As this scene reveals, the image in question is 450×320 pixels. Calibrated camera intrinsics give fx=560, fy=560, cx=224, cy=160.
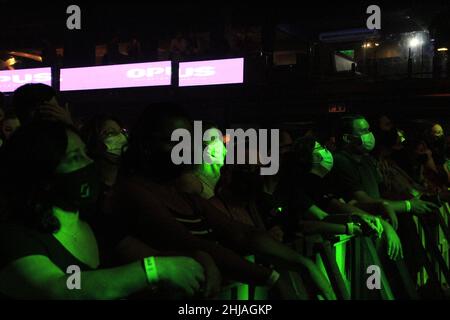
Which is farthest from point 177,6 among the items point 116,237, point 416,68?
point 116,237

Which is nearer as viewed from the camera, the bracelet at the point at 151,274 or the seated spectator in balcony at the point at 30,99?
the bracelet at the point at 151,274

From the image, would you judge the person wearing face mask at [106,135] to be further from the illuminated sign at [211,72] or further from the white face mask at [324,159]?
the illuminated sign at [211,72]

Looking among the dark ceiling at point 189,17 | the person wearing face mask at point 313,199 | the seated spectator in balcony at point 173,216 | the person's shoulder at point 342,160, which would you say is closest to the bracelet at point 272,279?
the seated spectator in balcony at point 173,216

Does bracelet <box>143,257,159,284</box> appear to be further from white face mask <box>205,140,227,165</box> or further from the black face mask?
white face mask <box>205,140,227,165</box>

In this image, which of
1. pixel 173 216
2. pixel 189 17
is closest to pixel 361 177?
pixel 173 216

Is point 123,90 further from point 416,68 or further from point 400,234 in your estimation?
point 400,234

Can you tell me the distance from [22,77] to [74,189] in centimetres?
2015

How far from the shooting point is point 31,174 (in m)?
1.82

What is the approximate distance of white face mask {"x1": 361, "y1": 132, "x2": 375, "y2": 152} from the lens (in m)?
5.33

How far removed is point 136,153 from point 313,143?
2.52 meters

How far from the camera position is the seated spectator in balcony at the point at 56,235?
1.67 m

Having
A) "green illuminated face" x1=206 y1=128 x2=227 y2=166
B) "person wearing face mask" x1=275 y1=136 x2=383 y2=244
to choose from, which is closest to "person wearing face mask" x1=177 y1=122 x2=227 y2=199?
"green illuminated face" x1=206 y1=128 x2=227 y2=166

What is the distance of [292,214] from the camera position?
12.2ft

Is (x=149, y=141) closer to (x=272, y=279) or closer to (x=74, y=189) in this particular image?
(x=74, y=189)
